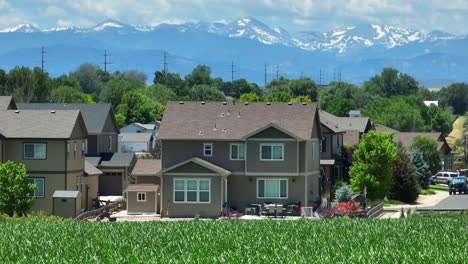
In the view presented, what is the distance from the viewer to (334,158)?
265 ft

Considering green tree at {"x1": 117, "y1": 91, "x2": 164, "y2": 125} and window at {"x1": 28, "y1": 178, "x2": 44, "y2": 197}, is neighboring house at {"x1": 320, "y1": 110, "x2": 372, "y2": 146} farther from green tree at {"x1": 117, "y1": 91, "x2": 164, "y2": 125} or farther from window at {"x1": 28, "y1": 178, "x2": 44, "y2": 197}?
green tree at {"x1": 117, "y1": 91, "x2": 164, "y2": 125}

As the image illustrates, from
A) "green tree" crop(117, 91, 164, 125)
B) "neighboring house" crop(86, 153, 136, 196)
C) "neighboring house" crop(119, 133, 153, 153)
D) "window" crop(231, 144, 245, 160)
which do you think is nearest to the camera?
"window" crop(231, 144, 245, 160)

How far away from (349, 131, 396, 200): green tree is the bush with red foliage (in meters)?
10.5

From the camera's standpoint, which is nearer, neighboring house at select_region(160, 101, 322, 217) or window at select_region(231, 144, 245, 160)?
neighboring house at select_region(160, 101, 322, 217)

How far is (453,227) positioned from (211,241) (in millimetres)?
9853

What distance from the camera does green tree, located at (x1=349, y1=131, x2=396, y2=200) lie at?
72.3m

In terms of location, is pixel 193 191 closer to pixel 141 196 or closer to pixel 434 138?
pixel 141 196

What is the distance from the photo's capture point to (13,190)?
197 ft

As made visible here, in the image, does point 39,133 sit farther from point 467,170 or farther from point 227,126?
point 467,170

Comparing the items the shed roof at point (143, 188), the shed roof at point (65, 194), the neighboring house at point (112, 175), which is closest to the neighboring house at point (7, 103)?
the neighboring house at point (112, 175)

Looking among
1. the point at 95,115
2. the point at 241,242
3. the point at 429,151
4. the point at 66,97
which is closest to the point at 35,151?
the point at 95,115

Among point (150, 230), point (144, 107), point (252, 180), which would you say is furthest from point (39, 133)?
point (144, 107)

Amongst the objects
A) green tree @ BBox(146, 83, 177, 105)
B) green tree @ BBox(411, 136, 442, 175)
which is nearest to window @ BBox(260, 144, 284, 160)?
green tree @ BBox(411, 136, 442, 175)

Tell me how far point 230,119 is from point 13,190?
548 inches
